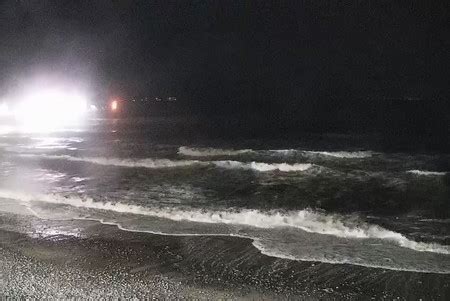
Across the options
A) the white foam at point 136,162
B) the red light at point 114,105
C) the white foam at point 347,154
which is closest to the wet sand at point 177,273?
the white foam at point 136,162

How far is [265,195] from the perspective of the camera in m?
11.8

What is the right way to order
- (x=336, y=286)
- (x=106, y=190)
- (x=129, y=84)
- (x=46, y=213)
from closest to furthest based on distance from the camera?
1. (x=336, y=286)
2. (x=46, y=213)
3. (x=106, y=190)
4. (x=129, y=84)

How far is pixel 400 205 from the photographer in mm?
10469

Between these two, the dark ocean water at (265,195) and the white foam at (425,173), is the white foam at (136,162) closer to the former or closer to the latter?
the dark ocean water at (265,195)

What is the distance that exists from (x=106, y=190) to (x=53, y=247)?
503 cm

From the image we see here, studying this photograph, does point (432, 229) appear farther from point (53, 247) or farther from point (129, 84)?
point (129, 84)

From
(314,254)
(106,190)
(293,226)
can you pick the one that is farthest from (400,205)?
(106,190)

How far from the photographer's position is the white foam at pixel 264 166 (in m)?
15.9

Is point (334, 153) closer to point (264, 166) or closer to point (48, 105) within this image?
point (264, 166)

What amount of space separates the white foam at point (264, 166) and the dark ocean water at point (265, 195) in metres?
0.04

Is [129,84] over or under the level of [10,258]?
over

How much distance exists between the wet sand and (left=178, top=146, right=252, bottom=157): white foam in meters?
12.2

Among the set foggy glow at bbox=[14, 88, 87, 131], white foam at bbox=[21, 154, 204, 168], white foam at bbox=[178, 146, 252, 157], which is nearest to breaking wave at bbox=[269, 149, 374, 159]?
white foam at bbox=[178, 146, 252, 157]

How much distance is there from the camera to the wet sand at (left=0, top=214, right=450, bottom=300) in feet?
17.2
